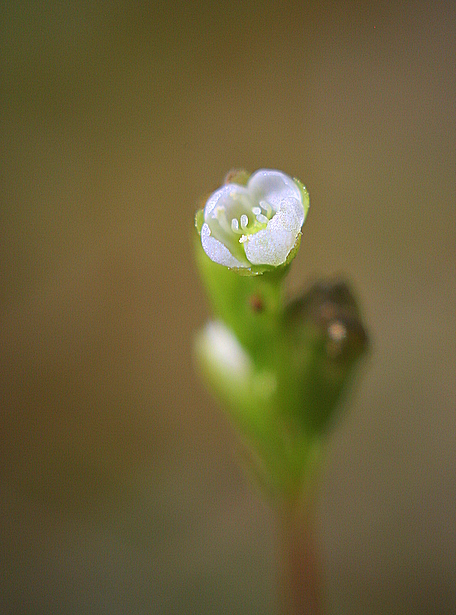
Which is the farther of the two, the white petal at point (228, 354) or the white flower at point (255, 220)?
the white petal at point (228, 354)

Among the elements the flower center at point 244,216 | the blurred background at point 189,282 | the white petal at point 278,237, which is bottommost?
the white petal at point 278,237

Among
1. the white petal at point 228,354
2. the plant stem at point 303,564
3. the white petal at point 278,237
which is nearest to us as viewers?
the white petal at point 278,237

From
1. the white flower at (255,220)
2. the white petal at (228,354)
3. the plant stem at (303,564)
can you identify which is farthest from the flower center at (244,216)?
the plant stem at (303,564)

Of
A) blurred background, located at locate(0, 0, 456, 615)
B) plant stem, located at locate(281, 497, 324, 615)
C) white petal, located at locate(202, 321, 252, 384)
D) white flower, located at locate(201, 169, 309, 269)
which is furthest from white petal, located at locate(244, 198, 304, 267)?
blurred background, located at locate(0, 0, 456, 615)

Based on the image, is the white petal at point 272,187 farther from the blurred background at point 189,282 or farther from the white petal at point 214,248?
the blurred background at point 189,282

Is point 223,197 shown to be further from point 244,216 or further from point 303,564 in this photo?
point 303,564

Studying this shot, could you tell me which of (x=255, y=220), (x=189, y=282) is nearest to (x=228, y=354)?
(x=255, y=220)

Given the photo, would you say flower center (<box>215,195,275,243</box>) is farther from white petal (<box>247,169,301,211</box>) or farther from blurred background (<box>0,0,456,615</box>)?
blurred background (<box>0,0,456,615</box>)
